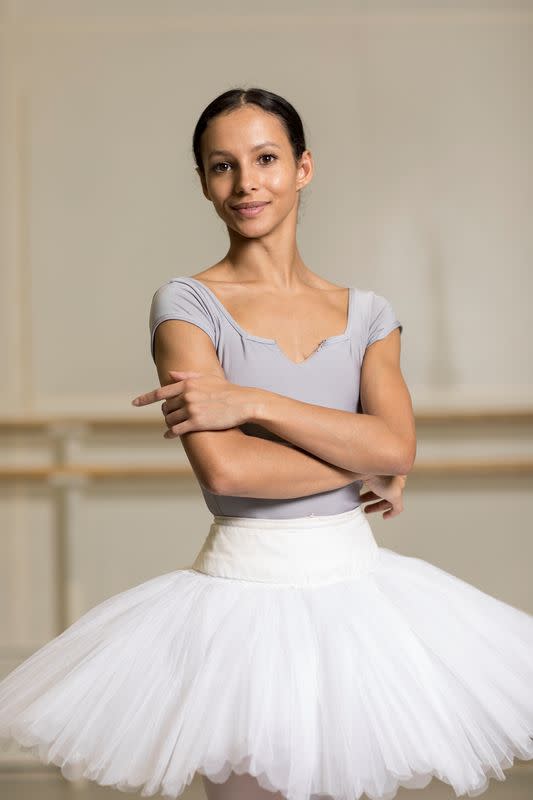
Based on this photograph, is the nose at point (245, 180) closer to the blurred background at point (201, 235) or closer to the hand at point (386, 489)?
the hand at point (386, 489)

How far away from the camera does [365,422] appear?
1478 millimetres

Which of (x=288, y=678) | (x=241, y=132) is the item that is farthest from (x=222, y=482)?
(x=241, y=132)

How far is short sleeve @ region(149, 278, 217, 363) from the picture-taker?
4.90 feet

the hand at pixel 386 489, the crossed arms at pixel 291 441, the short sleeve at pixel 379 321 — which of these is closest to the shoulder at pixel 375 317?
the short sleeve at pixel 379 321

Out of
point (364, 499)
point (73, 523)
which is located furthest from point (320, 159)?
point (364, 499)

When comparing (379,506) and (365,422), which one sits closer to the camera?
(365,422)

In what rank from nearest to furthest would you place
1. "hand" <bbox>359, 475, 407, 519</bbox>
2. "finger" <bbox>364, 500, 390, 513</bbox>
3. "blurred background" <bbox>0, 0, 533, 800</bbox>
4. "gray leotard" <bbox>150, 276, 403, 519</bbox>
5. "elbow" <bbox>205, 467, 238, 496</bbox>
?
1. "elbow" <bbox>205, 467, 238, 496</bbox>
2. "gray leotard" <bbox>150, 276, 403, 519</bbox>
3. "hand" <bbox>359, 475, 407, 519</bbox>
4. "finger" <bbox>364, 500, 390, 513</bbox>
5. "blurred background" <bbox>0, 0, 533, 800</bbox>

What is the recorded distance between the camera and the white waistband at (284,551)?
4.79 ft

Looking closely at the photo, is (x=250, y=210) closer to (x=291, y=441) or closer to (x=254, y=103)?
(x=254, y=103)

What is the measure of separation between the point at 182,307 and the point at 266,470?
282 mm

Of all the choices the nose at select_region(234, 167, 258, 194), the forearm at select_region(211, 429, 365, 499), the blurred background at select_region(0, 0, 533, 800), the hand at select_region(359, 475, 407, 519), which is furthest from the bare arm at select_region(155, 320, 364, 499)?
the blurred background at select_region(0, 0, 533, 800)

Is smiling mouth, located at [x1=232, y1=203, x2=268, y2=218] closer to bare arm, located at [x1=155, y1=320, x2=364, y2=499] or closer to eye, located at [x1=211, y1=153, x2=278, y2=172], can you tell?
eye, located at [x1=211, y1=153, x2=278, y2=172]

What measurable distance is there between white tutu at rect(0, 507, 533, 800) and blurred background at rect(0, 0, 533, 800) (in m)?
1.64

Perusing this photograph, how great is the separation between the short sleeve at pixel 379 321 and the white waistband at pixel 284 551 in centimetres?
30
